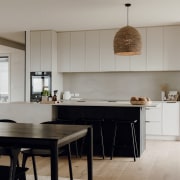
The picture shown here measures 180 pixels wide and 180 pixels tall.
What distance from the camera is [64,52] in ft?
26.5

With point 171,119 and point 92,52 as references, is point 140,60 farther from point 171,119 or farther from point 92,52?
point 171,119

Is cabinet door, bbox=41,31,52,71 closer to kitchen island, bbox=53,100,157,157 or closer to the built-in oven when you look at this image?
the built-in oven

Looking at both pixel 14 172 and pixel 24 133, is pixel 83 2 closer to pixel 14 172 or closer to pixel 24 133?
pixel 24 133

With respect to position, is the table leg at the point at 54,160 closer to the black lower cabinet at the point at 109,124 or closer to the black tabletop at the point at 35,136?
the black tabletop at the point at 35,136

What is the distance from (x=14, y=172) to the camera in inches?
101

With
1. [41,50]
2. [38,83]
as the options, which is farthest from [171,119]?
[41,50]

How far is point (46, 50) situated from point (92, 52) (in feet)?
3.57

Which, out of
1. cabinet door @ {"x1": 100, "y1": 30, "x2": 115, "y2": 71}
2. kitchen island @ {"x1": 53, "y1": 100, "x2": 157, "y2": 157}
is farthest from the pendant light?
cabinet door @ {"x1": 100, "y1": 30, "x2": 115, "y2": 71}

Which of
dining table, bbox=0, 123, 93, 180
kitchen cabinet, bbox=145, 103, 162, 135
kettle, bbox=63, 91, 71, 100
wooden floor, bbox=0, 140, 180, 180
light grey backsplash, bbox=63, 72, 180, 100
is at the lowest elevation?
wooden floor, bbox=0, 140, 180, 180

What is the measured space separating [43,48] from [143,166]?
4.18 meters

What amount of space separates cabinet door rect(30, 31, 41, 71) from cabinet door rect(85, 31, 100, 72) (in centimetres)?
113

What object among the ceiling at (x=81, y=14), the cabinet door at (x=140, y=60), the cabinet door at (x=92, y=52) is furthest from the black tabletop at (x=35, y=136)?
the cabinet door at (x=92, y=52)

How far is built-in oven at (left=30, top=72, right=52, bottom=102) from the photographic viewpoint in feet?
25.6

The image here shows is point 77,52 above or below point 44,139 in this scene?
above
